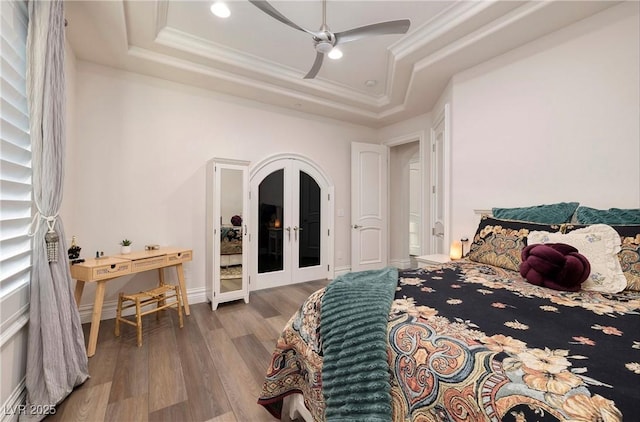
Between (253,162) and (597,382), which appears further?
(253,162)

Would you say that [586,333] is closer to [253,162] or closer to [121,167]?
[253,162]

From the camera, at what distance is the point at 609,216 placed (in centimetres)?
185

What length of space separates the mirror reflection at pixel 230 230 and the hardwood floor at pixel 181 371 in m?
0.42

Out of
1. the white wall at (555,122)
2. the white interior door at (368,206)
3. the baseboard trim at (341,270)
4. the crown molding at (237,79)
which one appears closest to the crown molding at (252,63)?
the crown molding at (237,79)

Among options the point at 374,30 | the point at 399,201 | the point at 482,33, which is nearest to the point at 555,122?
the point at 482,33

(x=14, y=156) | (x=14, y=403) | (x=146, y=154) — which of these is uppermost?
(x=146, y=154)

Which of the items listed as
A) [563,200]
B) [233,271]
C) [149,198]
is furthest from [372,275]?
[149,198]

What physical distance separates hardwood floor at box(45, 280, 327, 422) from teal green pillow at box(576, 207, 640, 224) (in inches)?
98.7

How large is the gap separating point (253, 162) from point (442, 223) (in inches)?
105

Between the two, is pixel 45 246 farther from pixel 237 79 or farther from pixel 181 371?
pixel 237 79

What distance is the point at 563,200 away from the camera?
2.29 meters

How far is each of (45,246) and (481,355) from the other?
2.32 m

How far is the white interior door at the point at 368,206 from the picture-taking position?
455cm

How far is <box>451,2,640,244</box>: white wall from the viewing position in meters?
2.01
